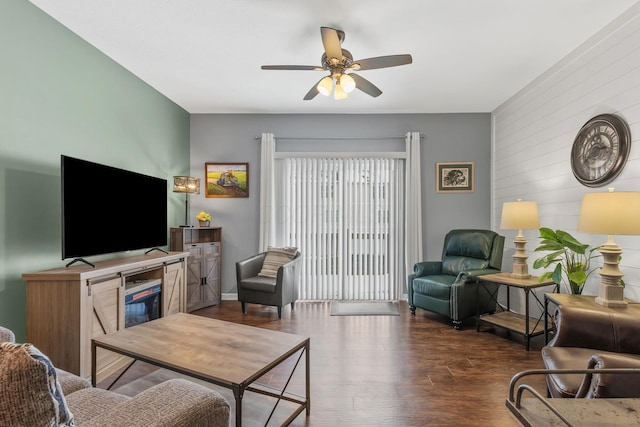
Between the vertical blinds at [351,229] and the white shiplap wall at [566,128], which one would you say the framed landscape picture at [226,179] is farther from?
the white shiplap wall at [566,128]

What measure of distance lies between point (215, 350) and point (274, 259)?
8.00ft

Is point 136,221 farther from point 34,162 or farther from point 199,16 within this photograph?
point 199,16

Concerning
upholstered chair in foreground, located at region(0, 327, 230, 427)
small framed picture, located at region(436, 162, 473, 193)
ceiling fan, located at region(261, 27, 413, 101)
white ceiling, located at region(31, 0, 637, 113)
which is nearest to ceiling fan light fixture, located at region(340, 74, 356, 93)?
ceiling fan, located at region(261, 27, 413, 101)

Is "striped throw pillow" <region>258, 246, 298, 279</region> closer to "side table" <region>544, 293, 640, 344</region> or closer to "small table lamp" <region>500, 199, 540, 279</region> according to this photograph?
"small table lamp" <region>500, 199, 540, 279</region>

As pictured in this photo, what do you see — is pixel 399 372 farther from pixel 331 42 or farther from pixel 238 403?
pixel 331 42

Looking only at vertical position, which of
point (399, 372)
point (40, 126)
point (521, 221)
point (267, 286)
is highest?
point (40, 126)

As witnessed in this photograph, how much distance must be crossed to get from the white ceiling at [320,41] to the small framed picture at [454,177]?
3.54 ft

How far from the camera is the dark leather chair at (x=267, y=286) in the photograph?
12.6ft

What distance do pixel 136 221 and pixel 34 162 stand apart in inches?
38.2

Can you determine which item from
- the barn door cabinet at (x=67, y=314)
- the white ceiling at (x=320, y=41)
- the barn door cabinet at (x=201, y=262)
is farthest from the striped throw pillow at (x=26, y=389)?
the barn door cabinet at (x=201, y=262)

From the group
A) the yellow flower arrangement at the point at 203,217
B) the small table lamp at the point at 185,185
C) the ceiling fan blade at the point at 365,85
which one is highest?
the ceiling fan blade at the point at 365,85

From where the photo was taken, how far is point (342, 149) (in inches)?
188

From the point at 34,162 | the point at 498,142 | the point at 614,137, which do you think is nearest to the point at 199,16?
the point at 34,162

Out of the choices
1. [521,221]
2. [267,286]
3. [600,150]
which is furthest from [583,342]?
[267,286]
